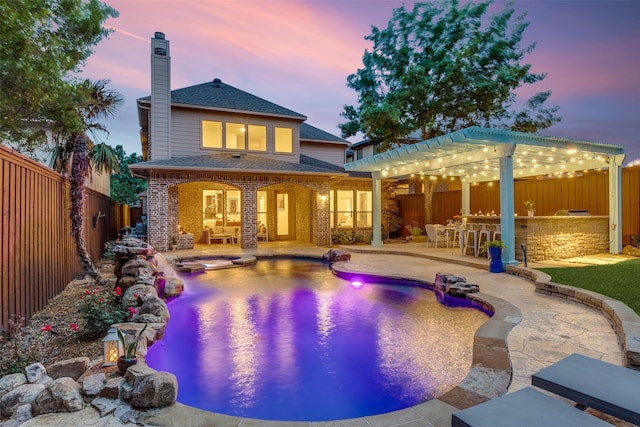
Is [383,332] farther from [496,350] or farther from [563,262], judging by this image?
[563,262]

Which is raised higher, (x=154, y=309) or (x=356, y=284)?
(x=154, y=309)

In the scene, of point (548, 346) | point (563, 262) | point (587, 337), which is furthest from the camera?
point (563, 262)

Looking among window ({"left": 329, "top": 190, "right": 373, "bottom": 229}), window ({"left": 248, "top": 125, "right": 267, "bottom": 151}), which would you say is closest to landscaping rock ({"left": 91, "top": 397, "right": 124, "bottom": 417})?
window ({"left": 248, "top": 125, "right": 267, "bottom": 151})

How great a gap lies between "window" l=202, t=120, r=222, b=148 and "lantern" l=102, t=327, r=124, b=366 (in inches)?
462

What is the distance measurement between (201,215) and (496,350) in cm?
1420

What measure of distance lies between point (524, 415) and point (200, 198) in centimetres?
1530

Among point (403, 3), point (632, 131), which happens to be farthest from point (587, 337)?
point (632, 131)

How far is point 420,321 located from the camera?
5.31 m

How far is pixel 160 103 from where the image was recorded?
42.6 ft

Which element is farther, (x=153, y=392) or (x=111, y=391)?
(x=111, y=391)

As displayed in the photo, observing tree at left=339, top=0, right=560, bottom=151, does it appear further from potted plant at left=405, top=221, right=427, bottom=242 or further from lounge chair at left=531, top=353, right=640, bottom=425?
lounge chair at left=531, top=353, right=640, bottom=425

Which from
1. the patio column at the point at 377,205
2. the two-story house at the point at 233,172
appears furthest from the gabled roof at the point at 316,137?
the patio column at the point at 377,205

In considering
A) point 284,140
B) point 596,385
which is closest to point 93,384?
point 596,385

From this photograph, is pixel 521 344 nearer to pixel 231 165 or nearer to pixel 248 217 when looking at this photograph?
pixel 248 217
